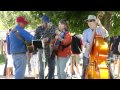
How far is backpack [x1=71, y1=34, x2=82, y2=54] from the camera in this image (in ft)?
24.0

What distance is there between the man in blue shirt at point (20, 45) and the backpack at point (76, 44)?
1.24 metres

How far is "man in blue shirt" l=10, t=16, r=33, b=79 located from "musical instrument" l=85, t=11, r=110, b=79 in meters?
0.97

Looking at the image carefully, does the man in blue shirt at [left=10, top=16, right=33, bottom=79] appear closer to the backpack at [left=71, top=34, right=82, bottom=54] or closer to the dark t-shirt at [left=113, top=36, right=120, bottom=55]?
the backpack at [left=71, top=34, right=82, bottom=54]

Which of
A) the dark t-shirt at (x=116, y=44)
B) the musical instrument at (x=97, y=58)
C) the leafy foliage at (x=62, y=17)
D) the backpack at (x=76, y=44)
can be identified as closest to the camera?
the musical instrument at (x=97, y=58)

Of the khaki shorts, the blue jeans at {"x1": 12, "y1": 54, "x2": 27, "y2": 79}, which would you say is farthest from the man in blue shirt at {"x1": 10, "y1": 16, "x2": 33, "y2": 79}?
the khaki shorts

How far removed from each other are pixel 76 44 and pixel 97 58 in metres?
1.77

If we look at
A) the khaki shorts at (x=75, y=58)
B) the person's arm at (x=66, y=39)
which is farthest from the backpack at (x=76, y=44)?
the person's arm at (x=66, y=39)

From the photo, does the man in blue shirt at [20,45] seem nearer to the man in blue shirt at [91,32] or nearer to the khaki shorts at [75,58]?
the man in blue shirt at [91,32]

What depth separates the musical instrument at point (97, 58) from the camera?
568cm

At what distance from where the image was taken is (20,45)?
20.4ft

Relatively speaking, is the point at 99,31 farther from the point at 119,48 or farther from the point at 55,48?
the point at 119,48

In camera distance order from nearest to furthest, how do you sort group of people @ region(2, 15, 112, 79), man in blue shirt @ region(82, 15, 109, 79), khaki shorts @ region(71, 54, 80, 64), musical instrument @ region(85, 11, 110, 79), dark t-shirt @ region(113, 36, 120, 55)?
musical instrument @ region(85, 11, 110, 79) < man in blue shirt @ region(82, 15, 109, 79) < group of people @ region(2, 15, 112, 79) < dark t-shirt @ region(113, 36, 120, 55) < khaki shorts @ region(71, 54, 80, 64)

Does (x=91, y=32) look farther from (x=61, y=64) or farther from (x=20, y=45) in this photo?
(x=20, y=45)
